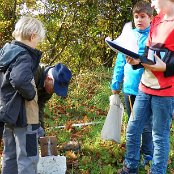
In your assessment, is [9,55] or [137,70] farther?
[137,70]

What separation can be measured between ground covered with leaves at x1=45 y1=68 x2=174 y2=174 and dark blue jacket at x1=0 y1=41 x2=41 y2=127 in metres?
1.15

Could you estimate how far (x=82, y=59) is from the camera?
11.0 m

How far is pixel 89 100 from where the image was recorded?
6.54m

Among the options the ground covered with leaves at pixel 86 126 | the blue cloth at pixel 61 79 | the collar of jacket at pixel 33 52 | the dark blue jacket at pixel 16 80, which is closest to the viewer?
the dark blue jacket at pixel 16 80

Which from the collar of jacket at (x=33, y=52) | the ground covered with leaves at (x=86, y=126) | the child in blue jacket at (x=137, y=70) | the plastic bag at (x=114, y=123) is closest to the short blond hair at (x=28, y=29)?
the collar of jacket at (x=33, y=52)

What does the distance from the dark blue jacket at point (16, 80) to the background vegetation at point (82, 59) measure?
119cm

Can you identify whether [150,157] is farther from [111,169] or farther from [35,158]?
[35,158]

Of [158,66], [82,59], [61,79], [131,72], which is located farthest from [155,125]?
[82,59]

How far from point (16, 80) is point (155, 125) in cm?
130

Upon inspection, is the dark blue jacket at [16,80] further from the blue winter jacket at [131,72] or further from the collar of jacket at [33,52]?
the blue winter jacket at [131,72]

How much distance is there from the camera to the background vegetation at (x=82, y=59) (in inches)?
178

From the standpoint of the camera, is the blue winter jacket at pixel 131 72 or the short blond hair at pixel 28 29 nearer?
the short blond hair at pixel 28 29

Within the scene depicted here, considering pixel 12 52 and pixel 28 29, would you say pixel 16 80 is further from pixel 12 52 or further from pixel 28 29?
pixel 28 29

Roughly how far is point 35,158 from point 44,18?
264 inches
